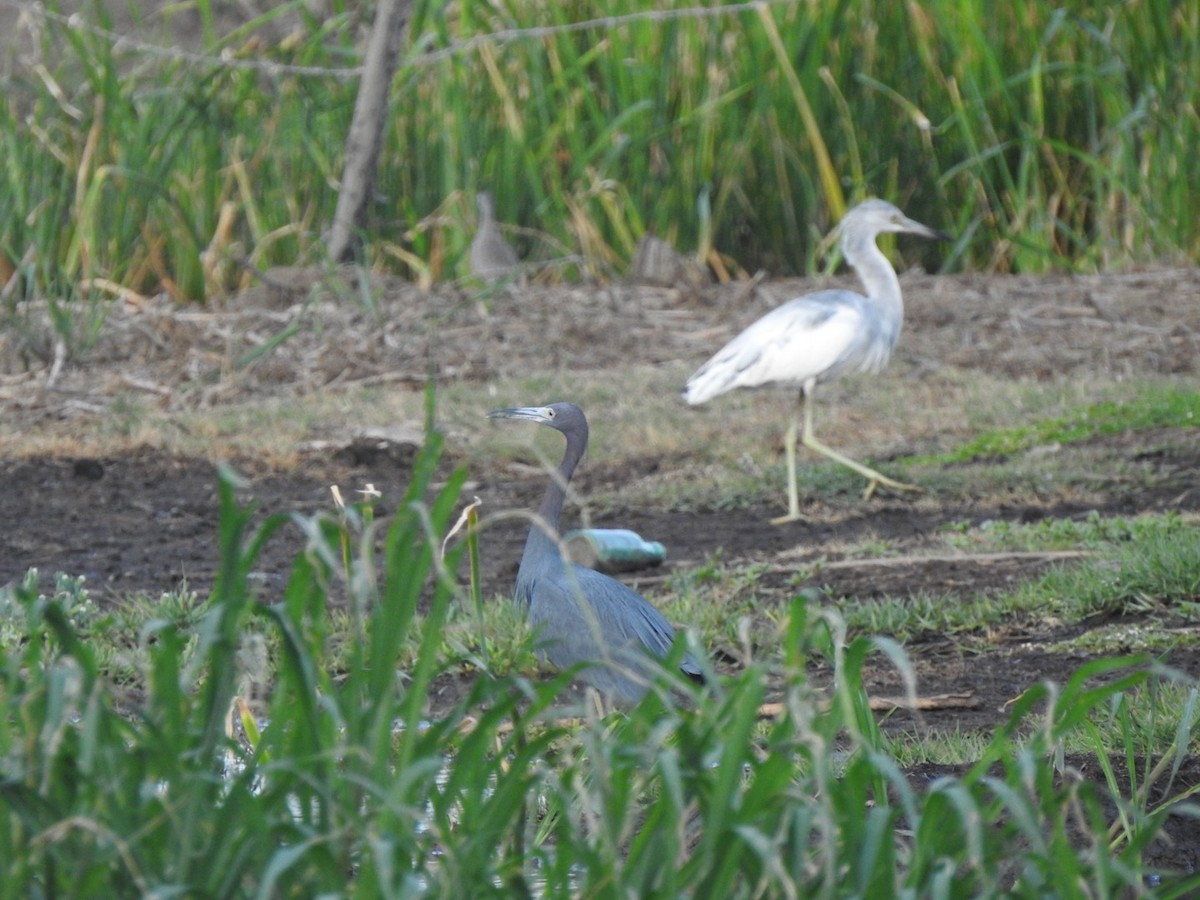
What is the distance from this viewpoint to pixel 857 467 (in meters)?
6.37

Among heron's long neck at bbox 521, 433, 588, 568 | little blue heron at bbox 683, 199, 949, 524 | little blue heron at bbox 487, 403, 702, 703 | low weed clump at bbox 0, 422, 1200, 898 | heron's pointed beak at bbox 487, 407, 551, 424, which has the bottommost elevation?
little blue heron at bbox 683, 199, 949, 524

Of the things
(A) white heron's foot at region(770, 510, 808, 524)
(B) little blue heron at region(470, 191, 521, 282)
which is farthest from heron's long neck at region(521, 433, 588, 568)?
(B) little blue heron at region(470, 191, 521, 282)

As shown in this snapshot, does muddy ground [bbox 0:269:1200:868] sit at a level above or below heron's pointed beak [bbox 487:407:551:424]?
below

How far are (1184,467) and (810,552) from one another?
1.59 m

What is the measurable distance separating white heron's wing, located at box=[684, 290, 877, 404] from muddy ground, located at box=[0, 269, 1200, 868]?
0.48 m

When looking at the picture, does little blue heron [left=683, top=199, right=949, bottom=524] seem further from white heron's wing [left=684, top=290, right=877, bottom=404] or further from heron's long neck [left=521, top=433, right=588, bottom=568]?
heron's long neck [left=521, top=433, right=588, bottom=568]

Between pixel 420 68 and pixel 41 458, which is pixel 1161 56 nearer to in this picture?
pixel 420 68

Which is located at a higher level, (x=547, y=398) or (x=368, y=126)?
(x=368, y=126)

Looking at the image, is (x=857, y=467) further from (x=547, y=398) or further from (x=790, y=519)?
(x=547, y=398)

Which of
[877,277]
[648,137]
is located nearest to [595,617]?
[877,277]

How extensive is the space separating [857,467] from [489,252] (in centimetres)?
389

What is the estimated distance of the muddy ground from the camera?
17.4ft


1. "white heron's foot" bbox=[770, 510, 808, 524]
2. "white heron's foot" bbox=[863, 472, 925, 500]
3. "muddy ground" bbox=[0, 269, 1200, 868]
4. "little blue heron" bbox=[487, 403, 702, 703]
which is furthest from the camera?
"white heron's foot" bbox=[863, 472, 925, 500]

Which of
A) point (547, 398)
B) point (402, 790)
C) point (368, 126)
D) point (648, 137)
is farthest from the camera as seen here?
point (648, 137)
